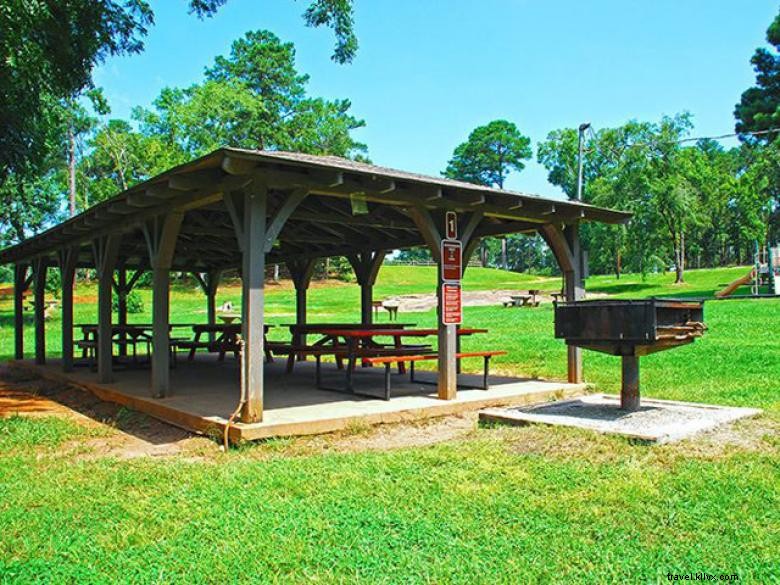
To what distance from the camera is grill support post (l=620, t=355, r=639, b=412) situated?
651cm

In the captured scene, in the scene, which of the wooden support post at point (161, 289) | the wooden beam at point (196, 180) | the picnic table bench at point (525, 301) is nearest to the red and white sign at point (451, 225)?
the wooden beam at point (196, 180)

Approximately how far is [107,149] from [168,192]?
1678 inches

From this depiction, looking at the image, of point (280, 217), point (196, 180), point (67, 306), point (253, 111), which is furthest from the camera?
point (253, 111)

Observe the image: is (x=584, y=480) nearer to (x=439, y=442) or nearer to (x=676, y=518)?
(x=676, y=518)

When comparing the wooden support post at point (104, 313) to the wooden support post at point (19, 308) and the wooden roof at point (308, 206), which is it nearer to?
the wooden roof at point (308, 206)

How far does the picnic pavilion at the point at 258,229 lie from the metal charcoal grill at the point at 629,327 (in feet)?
5.68

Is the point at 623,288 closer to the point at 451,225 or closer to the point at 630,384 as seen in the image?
the point at 451,225

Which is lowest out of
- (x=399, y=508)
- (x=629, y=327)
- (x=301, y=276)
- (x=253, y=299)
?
(x=399, y=508)

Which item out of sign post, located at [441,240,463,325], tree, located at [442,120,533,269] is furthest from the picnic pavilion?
tree, located at [442,120,533,269]

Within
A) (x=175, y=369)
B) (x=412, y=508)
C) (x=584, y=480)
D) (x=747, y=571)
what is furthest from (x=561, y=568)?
(x=175, y=369)

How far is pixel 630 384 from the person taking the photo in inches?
259

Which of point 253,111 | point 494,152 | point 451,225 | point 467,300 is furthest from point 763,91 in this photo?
point 494,152

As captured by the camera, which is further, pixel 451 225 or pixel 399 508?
pixel 451 225

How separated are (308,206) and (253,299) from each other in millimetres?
3514
